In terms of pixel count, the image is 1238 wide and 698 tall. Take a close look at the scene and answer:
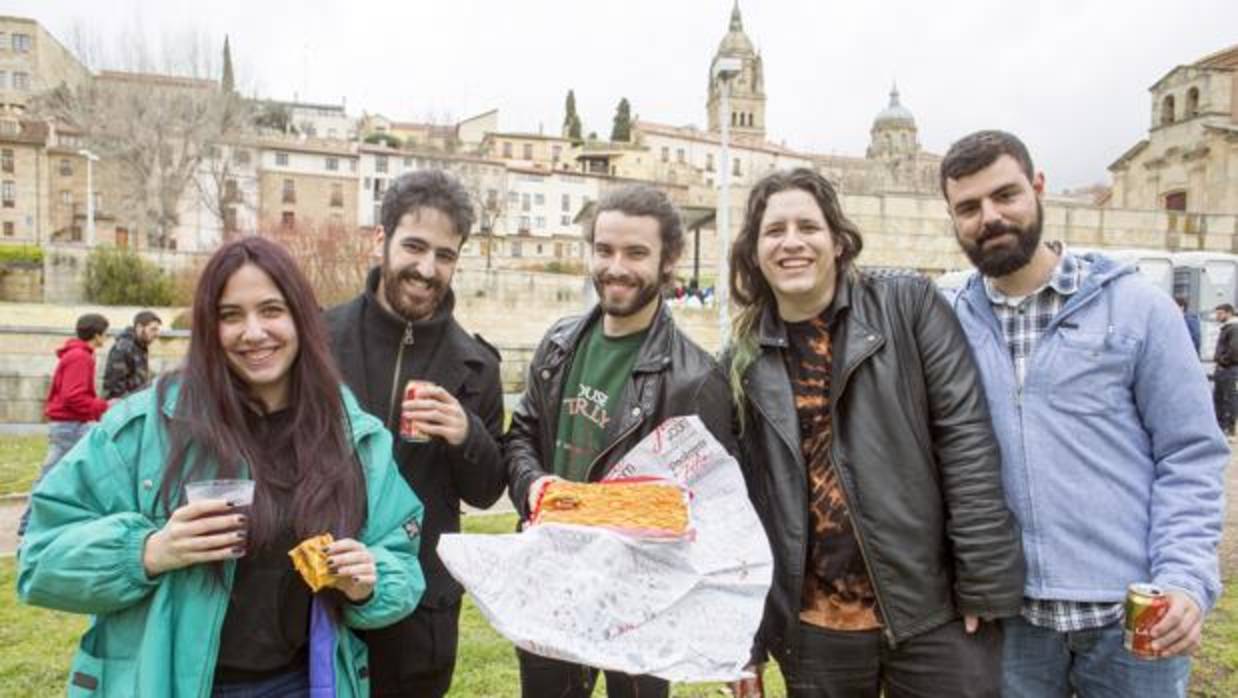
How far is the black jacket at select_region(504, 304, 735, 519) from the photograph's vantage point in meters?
2.64

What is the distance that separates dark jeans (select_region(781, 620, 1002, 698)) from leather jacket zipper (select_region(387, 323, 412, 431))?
148 centimetres

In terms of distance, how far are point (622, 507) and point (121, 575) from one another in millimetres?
1256

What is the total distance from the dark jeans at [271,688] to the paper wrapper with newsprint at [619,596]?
521mm

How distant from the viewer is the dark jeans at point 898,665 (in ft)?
7.69

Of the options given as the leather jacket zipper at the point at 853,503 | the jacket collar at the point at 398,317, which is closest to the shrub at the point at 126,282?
the jacket collar at the point at 398,317

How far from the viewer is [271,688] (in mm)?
2162

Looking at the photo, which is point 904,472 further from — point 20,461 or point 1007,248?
point 20,461

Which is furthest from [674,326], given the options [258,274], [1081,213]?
[1081,213]

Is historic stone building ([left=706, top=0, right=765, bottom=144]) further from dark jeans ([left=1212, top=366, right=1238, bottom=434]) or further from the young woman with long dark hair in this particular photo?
the young woman with long dark hair

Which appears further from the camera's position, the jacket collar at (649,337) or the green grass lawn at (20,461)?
the green grass lawn at (20,461)

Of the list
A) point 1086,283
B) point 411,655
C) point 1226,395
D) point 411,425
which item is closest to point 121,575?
point 411,425

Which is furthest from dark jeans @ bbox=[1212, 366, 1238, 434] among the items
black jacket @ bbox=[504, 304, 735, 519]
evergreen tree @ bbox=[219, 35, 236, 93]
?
evergreen tree @ bbox=[219, 35, 236, 93]

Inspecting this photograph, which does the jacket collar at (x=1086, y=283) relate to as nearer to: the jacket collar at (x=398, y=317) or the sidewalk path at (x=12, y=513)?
the jacket collar at (x=398, y=317)

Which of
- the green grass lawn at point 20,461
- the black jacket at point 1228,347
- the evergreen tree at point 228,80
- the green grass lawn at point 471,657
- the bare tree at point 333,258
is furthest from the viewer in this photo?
the evergreen tree at point 228,80
